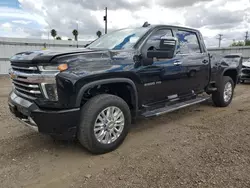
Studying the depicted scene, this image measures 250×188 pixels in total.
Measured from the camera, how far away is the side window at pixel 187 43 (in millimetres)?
4641

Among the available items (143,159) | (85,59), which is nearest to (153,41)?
Answer: (85,59)

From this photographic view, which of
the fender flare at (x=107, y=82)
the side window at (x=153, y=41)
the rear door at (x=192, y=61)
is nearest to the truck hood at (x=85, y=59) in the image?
the fender flare at (x=107, y=82)

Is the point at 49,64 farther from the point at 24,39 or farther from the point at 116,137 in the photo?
the point at 24,39

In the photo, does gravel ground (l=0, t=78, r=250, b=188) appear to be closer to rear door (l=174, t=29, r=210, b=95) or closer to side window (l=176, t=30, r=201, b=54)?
rear door (l=174, t=29, r=210, b=95)

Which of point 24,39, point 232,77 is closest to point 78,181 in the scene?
point 232,77

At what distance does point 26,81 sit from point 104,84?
1.07 meters

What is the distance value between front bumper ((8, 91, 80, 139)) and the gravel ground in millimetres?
475

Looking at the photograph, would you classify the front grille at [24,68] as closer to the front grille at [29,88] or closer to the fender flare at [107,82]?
the front grille at [29,88]

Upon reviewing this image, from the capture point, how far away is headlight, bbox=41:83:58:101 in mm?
2855

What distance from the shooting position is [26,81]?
3100 mm

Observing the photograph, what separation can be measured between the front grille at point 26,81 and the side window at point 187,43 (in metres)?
2.78

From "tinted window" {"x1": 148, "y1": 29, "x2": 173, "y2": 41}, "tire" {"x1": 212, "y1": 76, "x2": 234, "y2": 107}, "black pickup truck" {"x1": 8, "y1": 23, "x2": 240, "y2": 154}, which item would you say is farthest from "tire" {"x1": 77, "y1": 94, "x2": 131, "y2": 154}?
"tire" {"x1": 212, "y1": 76, "x2": 234, "y2": 107}

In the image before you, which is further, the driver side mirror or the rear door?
the rear door

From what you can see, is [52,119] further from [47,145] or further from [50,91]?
[47,145]
